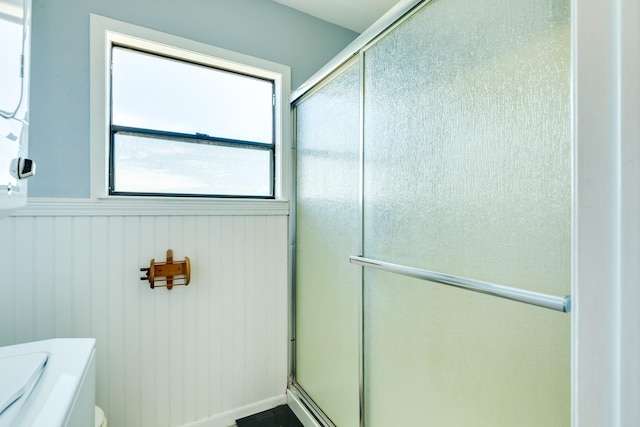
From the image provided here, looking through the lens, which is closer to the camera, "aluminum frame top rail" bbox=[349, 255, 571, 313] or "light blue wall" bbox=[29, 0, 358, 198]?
"aluminum frame top rail" bbox=[349, 255, 571, 313]

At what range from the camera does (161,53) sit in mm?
1643

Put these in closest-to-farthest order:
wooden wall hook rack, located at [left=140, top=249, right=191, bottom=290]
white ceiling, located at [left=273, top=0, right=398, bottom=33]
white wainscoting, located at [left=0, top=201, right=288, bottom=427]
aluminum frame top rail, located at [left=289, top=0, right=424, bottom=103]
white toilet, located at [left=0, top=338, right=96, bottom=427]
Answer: white toilet, located at [left=0, top=338, right=96, bottom=427], aluminum frame top rail, located at [left=289, top=0, right=424, bottom=103], white wainscoting, located at [left=0, top=201, right=288, bottom=427], wooden wall hook rack, located at [left=140, top=249, right=191, bottom=290], white ceiling, located at [left=273, top=0, right=398, bottom=33]

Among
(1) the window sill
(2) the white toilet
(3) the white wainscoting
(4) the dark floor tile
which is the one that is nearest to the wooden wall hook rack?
(3) the white wainscoting

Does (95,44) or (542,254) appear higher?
(95,44)

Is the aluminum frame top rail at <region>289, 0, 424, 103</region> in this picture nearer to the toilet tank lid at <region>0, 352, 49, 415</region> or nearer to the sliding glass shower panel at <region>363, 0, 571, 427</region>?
the sliding glass shower panel at <region>363, 0, 571, 427</region>

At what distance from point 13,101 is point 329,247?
122 cm

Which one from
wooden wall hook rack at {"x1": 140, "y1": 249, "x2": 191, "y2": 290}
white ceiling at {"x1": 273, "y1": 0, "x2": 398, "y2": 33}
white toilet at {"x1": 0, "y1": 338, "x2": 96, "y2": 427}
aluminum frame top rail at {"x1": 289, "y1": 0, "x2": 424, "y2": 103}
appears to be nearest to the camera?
white toilet at {"x1": 0, "y1": 338, "x2": 96, "y2": 427}

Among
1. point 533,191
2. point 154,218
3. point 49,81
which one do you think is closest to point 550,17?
point 533,191

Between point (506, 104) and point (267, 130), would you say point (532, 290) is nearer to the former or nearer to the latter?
point (506, 104)

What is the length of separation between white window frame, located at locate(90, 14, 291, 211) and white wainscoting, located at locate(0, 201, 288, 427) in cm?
14

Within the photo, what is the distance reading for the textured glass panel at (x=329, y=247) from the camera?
53.7 inches

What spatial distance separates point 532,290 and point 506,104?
453 millimetres

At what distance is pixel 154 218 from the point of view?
61.6 inches

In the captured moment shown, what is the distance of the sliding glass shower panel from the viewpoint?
2.23 ft
